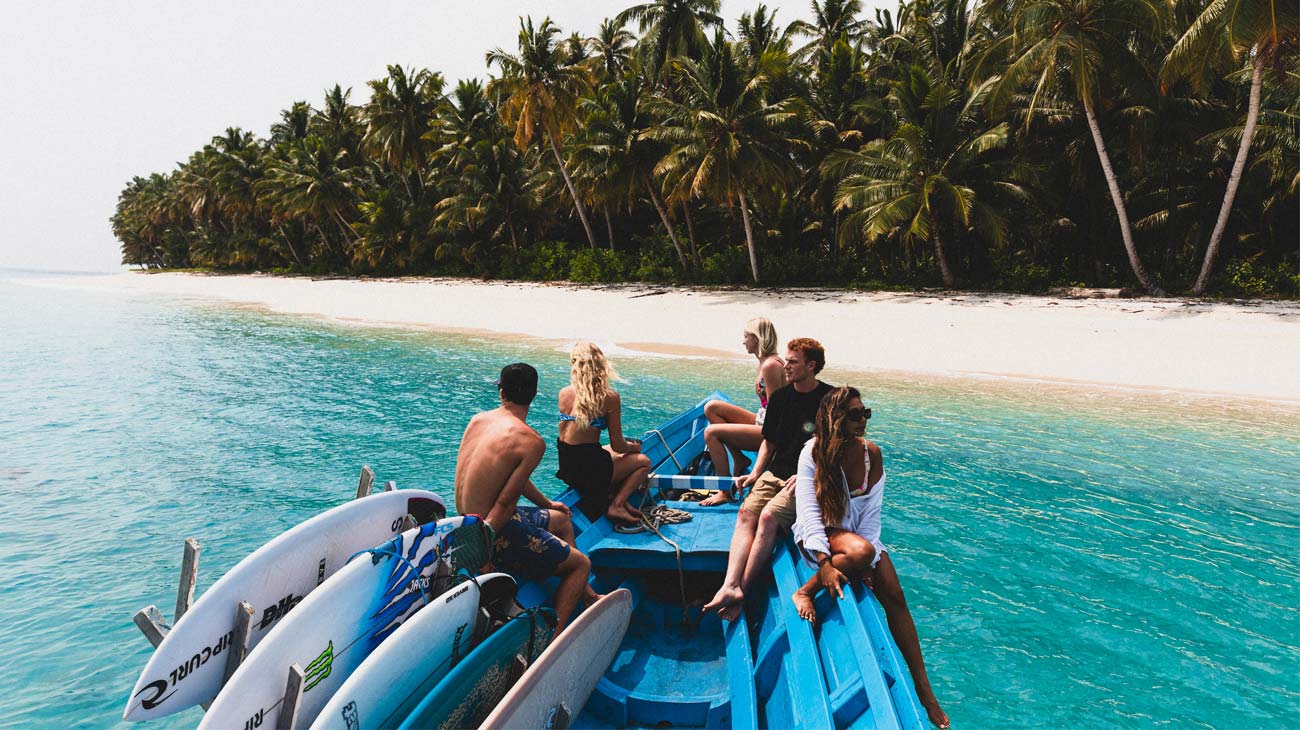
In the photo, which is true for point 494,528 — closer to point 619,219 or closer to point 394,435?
point 394,435

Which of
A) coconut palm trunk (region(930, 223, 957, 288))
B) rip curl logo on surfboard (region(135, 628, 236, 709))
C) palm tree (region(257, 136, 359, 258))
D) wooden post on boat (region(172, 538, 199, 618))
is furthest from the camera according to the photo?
palm tree (region(257, 136, 359, 258))

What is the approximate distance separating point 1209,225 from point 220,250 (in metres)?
78.1

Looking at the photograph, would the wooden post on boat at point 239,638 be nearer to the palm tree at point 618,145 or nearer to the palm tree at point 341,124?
the palm tree at point 618,145

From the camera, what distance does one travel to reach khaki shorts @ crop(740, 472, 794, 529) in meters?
4.56

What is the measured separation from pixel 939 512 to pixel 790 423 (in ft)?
13.8

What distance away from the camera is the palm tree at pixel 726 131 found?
1030 inches

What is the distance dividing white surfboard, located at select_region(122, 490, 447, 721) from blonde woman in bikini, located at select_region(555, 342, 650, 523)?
1.28 meters

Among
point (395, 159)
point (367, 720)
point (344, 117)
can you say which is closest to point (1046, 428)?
point (367, 720)

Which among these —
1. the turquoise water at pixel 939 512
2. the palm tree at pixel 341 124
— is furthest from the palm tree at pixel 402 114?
the turquoise water at pixel 939 512

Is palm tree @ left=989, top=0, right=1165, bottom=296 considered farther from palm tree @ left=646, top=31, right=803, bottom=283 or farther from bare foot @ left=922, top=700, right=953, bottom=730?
bare foot @ left=922, top=700, right=953, bottom=730

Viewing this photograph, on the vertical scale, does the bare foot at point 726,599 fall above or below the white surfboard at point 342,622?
below

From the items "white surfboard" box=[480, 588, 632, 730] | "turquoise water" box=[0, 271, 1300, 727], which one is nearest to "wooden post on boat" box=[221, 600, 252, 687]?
"white surfboard" box=[480, 588, 632, 730]

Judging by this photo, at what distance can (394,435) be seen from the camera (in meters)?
12.0

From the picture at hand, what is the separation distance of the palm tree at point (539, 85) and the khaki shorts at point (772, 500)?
3058 cm
